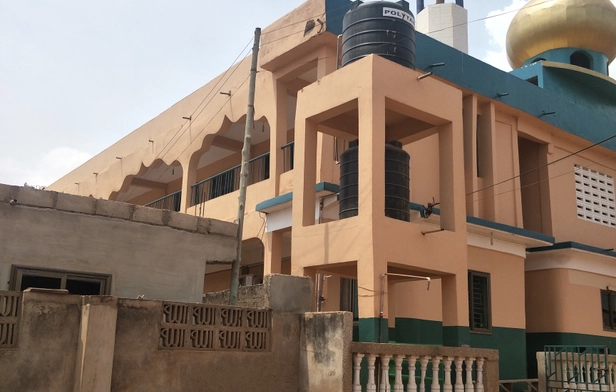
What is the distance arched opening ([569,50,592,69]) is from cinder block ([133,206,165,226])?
16330 mm

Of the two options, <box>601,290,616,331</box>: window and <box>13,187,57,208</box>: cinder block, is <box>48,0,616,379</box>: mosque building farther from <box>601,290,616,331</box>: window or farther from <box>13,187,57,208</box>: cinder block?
<box>13,187,57,208</box>: cinder block

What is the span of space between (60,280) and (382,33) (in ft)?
20.1

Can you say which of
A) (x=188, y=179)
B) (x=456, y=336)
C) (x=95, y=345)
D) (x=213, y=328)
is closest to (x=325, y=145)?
(x=456, y=336)

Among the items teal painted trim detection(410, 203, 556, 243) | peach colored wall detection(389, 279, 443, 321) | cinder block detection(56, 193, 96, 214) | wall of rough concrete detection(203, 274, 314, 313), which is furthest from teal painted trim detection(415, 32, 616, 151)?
cinder block detection(56, 193, 96, 214)

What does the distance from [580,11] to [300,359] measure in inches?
684

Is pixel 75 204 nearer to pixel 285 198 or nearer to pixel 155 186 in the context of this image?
pixel 285 198

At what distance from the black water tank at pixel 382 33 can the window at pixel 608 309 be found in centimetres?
864

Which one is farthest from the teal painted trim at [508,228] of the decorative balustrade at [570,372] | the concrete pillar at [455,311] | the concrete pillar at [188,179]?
the concrete pillar at [188,179]

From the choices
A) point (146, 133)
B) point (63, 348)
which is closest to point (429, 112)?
point (63, 348)

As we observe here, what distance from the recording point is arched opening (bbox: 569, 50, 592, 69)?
21.2 meters

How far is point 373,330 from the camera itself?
8.96 m

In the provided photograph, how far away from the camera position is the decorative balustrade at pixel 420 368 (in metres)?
7.22

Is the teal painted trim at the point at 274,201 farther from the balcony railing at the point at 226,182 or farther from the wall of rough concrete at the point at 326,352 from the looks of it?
the wall of rough concrete at the point at 326,352

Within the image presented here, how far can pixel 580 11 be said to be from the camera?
67.7ft
